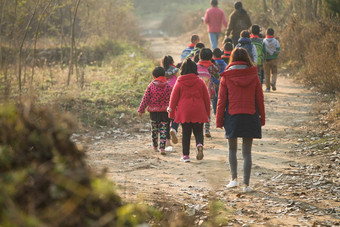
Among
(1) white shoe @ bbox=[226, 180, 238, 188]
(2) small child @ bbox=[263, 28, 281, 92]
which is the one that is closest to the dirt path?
(1) white shoe @ bbox=[226, 180, 238, 188]

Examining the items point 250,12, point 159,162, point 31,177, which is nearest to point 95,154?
point 159,162

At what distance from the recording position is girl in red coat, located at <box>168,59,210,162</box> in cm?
785

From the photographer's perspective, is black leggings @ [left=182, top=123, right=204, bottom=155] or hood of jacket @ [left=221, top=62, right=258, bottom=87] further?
black leggings @ [left=182, top=123, right=204, bottom=155]

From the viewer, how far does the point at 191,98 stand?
309 inches

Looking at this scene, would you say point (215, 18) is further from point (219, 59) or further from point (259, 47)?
point (219, 59)

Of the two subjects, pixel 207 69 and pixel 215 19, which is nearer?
pixel 207 69

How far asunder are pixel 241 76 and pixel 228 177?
169 cm

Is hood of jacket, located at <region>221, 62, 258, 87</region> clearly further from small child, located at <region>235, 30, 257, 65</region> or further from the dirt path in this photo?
small child, located at <region>235, 30, 257, 65</region>

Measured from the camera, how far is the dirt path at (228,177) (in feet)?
18.3

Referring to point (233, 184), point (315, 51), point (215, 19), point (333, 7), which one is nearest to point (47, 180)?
point (233, 184)

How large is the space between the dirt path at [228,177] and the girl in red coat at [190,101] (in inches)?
28.0

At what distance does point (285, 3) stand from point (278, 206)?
1732 centimetres

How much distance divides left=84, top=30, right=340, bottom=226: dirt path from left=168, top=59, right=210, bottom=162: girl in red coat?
71 cm

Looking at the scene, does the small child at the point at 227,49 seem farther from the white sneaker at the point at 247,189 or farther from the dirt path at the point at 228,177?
the white sneaker at the point at 247,189
